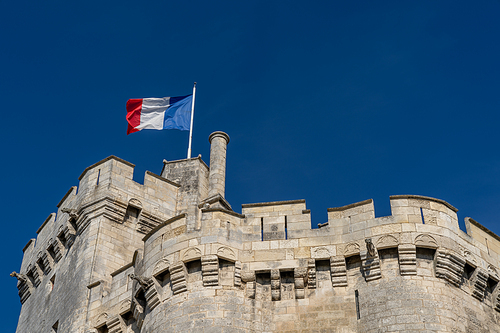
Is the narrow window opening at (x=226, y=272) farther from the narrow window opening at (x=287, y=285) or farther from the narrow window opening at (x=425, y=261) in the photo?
the narrow window opening at (x=425, y=261)

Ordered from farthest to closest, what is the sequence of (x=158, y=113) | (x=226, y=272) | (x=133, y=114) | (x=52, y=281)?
(x=158, y=113) → (x=133, y=114) → (x=52, y=281) → (x=226, y=272)

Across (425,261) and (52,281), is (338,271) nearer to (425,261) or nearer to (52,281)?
(425,261)

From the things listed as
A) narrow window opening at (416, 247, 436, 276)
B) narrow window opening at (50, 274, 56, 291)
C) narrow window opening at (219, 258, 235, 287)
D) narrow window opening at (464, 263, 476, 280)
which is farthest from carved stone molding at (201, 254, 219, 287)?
narrow window opening at (50, 274, 56, 291)

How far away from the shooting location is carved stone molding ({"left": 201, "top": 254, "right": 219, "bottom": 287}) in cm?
2100

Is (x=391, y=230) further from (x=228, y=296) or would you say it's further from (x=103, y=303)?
(x=103, y=303)

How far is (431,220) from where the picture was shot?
2141cm

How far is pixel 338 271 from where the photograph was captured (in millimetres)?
21141

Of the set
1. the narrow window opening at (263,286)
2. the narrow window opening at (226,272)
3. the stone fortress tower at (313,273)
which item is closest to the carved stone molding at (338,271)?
the stone fortress tower at (313,273)

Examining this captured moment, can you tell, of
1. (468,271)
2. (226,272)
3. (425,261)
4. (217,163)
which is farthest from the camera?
(217,163)

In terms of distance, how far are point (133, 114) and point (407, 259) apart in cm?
1717

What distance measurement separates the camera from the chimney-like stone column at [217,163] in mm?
30875

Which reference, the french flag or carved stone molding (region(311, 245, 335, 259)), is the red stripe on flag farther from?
carved stone molding (region(311, 245, 335, 259))

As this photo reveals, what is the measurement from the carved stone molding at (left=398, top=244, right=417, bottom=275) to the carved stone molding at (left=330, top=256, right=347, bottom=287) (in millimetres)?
1458

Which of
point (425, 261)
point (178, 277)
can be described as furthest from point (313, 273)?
point (178, 277)
